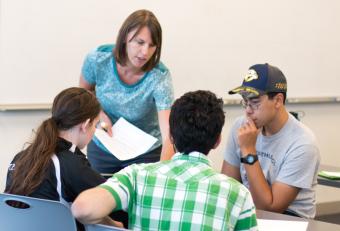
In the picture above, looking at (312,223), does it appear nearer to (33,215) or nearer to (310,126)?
(33,215)

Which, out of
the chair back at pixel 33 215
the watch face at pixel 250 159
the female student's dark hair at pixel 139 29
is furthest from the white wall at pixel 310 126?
the chair back at pixel 33 215

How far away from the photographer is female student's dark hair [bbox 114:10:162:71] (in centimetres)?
253

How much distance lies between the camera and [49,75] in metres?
3.47

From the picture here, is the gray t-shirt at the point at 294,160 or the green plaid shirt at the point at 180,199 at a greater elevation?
the green plaid shirt at the point at 180,199

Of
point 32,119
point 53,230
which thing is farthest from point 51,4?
point 53,230

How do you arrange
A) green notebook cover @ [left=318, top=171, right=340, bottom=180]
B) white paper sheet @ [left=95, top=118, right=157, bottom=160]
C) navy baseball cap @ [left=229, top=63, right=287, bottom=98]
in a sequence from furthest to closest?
green notebook cover @ [left=318, top=171, right=340, bottom=180] < white paper sheet @ [left=95, top=118, right=157, bottom=160] < navy baseball cap @ [left=229, top=63, right=287, bottom=98]

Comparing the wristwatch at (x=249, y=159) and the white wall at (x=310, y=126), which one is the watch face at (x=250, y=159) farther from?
the white wall at (x=310, y=126)

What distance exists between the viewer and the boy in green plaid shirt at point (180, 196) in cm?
152

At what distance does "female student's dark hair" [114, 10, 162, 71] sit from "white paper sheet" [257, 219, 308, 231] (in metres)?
1.01

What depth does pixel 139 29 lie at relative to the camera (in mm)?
2529

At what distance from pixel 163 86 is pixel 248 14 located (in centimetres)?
188

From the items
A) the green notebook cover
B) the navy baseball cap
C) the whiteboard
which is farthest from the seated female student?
the whiteboard

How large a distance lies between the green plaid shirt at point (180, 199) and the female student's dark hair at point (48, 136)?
35cm

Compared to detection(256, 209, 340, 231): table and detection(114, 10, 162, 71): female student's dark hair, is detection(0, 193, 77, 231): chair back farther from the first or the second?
detection(114, 10, 162, 71): female student's dark hair
